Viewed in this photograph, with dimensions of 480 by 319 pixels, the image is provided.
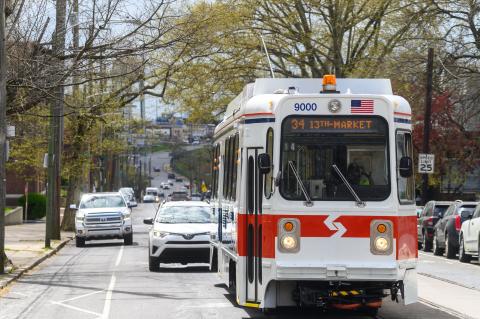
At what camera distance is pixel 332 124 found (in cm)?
1237

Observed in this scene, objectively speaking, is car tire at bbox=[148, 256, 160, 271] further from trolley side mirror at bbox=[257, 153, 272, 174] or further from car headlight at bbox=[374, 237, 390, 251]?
car headlight at bbox=[374, 237, 390, 251]

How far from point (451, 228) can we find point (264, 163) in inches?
679

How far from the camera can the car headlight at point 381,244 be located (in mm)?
12086

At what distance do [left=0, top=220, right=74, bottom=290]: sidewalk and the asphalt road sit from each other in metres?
0.36

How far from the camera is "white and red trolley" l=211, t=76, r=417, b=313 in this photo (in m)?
12.1

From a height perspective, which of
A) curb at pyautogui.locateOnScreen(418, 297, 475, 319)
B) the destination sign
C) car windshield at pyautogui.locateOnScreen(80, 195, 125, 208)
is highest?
the destination sign

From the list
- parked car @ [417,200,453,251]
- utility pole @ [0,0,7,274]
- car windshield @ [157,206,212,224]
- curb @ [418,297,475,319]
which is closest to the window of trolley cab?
curb @ [418,297,475,319]

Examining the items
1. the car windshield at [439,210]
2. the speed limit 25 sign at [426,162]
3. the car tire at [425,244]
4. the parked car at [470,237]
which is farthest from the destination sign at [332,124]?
the speed limit 25 sign at [426,162]

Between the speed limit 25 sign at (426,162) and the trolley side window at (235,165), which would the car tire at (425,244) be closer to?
the speed limit 25 sign at (426,162)

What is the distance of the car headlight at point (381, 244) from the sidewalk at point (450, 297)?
222cm

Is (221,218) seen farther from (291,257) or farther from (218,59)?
(218,59)

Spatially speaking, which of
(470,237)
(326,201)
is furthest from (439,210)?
(326,201)

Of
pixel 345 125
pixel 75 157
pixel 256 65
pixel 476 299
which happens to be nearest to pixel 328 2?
pixel 256 65

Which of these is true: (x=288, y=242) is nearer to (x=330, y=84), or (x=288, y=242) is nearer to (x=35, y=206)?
(x=330, y=84)
